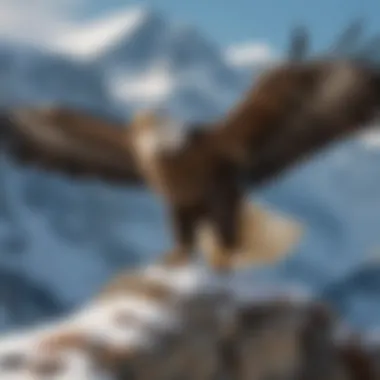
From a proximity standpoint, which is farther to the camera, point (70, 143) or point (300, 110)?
point (70, 143)

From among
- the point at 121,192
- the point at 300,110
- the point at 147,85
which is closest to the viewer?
the point at 300,110

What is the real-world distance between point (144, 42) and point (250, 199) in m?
0.42

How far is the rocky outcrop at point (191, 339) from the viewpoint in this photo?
4.07 feet

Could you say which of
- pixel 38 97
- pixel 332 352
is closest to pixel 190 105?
pixel 38 97

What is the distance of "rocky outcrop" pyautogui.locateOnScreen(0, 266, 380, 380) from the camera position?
1.24 meters

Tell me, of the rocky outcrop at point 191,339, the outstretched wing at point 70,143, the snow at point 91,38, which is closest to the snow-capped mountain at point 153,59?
the snow at point 91,38

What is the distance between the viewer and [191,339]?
1.31 metres

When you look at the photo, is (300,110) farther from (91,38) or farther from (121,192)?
(91,38)

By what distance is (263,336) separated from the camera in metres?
1.37

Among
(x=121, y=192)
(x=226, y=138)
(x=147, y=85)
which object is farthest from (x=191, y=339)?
(x=147, y=85)

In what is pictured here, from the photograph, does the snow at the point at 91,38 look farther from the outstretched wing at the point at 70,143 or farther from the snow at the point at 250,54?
the outstretched wing at the point at 70,143

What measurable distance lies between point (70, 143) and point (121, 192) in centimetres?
26

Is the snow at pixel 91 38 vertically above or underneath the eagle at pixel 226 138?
above

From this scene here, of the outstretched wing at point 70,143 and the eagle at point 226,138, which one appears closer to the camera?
the eagle at point 226,138
